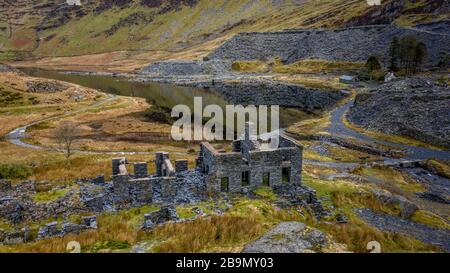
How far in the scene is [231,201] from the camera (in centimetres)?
2767

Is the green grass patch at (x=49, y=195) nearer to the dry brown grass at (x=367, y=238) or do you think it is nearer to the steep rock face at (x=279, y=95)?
the dry brown grass at (x=367, y=238)

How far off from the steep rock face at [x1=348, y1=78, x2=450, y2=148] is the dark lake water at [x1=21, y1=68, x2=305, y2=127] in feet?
57.7

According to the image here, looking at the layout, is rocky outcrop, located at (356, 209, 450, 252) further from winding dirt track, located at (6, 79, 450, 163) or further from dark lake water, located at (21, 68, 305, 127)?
dark lake water, located at (21, 68, 305, 127)

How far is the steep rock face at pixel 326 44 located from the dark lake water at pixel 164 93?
4801 cm

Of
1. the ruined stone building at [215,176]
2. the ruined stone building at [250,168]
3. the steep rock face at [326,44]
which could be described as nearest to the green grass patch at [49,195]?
the ruined stone building at [215,176]

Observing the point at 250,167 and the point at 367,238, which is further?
the point at 250,167

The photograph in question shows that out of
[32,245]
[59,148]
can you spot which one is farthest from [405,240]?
[59,148]

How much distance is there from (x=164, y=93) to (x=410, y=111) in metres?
85.9

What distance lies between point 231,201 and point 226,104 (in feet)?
279

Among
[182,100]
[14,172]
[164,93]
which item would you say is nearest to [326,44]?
[164,93]

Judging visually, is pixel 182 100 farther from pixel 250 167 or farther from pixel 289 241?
pixel 289 241

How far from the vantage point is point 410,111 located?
72688 mm

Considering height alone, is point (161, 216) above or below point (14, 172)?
above
